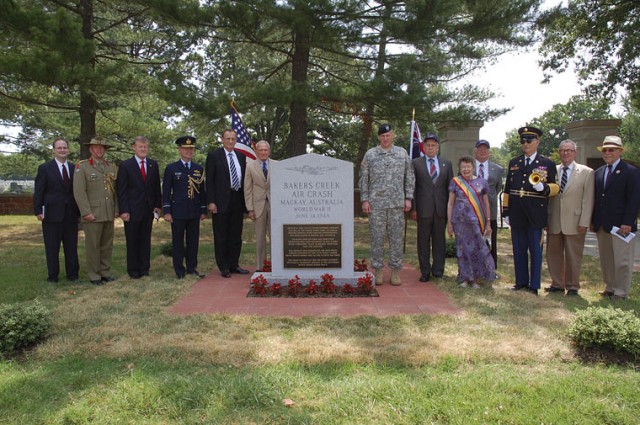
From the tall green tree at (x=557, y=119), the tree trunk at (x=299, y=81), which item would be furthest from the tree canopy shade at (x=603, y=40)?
the tall green tree at (x=557, y=119)

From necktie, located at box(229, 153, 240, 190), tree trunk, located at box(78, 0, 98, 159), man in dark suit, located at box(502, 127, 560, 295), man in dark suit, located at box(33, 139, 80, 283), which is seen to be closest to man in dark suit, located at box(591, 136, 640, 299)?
man in dark suit, located at box(502, 127, 560, 295)

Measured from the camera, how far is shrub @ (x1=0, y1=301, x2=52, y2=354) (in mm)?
3812

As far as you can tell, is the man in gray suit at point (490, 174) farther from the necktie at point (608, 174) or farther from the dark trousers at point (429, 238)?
the necktie at point (608, 174)

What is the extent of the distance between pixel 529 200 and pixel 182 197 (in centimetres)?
457

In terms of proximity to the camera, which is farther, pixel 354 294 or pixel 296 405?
pixel 354 294

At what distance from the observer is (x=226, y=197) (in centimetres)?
669

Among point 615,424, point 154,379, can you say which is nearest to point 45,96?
point 154,379

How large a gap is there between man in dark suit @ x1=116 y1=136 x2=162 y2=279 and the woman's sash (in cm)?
426

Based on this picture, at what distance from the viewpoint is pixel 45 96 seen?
12406 millimetres

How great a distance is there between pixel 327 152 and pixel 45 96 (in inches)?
560

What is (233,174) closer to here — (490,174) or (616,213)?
(490,174)

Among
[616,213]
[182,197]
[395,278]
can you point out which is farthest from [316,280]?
[616,213]

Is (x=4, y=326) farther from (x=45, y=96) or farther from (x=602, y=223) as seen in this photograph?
(x=45, y=96)

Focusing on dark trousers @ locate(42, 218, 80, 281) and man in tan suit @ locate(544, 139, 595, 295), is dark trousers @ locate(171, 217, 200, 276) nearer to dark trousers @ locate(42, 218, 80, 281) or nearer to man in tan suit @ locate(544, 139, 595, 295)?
dark trousers @ locate(42, 218, 80, 281)
